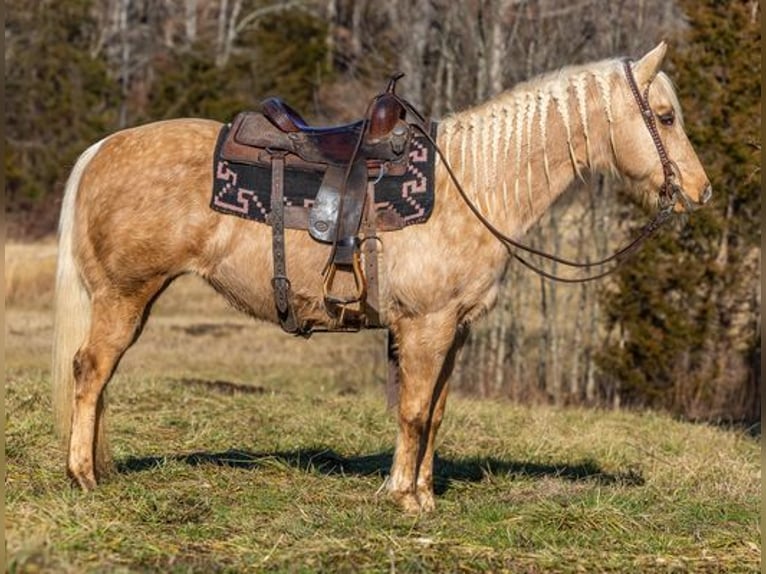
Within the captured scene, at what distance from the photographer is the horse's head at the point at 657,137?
20.7 feet

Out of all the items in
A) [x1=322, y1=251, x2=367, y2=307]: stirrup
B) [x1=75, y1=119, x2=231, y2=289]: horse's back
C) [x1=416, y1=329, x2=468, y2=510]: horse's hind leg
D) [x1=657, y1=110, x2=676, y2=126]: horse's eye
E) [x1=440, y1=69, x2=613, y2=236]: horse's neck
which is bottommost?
[x1=416, y1=329, x2=468, y2=510]: horse's hind leg

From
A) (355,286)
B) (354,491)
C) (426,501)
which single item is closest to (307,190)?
(355,286)

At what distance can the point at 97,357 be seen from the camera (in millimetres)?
6332

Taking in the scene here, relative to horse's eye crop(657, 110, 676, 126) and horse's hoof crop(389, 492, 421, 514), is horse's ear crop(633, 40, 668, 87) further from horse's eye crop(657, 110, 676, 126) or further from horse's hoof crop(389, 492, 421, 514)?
horse's hoof crop(389, 492, 421, 514)

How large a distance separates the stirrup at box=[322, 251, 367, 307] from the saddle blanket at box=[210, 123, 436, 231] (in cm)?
25

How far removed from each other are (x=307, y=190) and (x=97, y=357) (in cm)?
139

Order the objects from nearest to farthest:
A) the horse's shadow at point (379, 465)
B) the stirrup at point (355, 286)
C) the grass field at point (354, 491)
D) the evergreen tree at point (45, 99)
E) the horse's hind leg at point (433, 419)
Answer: the grass field at point (354, 491) → the stirrup at point (355, 286) → the horse's hind leg at point (433, 419) → the horse's shadow at point (379, 465) → the evergreen tree at point (45, 99)

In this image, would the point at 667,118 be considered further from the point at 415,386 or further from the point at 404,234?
the point at 415,386

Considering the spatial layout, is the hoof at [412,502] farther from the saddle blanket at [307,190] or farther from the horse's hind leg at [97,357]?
the horse's hind leg at [97,357]

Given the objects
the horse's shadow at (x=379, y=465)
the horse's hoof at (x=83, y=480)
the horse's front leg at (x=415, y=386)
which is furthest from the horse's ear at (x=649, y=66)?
the horse's hoof at (x=83, y=480)

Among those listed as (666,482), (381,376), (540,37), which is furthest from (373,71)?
(666,482)

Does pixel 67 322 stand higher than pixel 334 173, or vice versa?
pixel 334 173

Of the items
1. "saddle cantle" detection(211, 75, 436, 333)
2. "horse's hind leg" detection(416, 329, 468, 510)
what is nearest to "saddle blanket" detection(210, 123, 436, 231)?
"saddle cantle" detection(211, 75, 436, 333)

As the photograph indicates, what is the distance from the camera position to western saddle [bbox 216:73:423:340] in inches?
244
